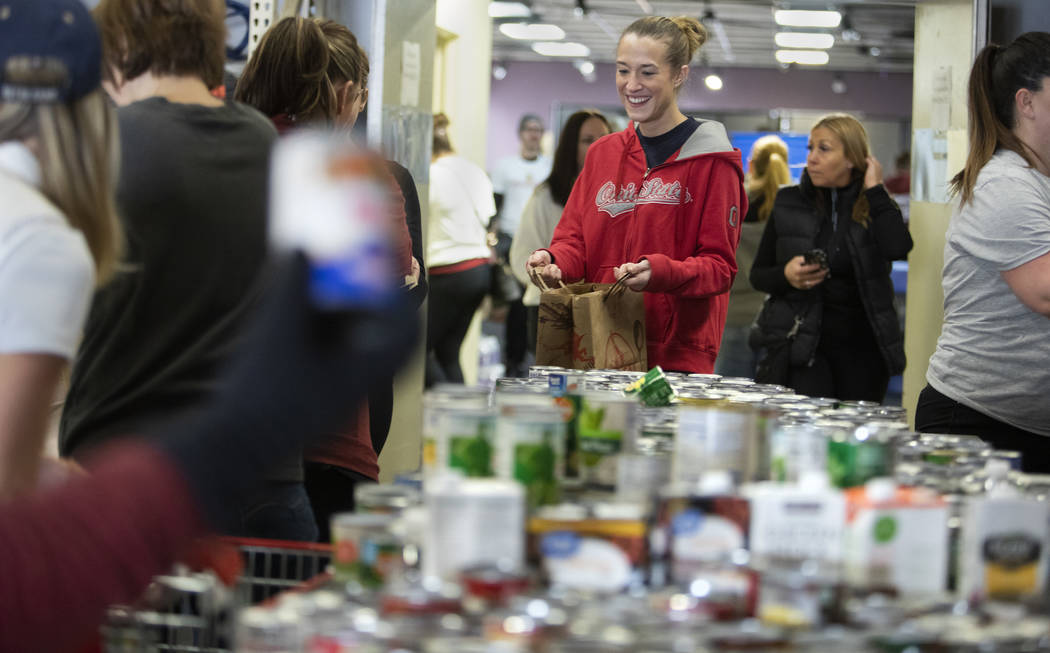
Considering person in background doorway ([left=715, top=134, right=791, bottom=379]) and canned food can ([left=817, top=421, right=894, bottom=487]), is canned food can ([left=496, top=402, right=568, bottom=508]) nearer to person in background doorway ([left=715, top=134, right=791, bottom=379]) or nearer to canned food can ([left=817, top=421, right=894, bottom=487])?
canned food can ([left=817, top=421, right=894, bottom=487])

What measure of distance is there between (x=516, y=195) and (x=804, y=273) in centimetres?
531

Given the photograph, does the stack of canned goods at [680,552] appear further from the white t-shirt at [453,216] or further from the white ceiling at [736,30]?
the white ceiling at [736,30]

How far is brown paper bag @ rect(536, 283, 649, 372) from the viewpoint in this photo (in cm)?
326

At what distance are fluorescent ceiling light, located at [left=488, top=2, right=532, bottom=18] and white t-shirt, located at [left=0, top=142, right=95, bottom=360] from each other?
41.3ft

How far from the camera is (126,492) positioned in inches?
43.8

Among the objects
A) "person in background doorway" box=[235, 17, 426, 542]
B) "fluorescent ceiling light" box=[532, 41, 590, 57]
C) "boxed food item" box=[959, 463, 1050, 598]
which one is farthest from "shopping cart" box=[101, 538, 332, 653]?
"fluorescent ceiling light" box=[532, 41, 590, 57]

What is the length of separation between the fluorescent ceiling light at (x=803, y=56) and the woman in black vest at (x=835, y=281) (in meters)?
12.7

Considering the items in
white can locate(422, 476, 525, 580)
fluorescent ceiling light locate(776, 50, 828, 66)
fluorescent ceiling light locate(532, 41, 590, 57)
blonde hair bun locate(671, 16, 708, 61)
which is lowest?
white can locate(422, 476, 525, 580)

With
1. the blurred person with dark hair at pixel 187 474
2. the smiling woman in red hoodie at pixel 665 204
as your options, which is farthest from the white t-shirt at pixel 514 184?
the blurred person with dark hair at pixel 187 474

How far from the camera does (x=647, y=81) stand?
3.57 metres

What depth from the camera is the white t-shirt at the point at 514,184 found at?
9953 millimetres

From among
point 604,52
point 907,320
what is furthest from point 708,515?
point 604,52

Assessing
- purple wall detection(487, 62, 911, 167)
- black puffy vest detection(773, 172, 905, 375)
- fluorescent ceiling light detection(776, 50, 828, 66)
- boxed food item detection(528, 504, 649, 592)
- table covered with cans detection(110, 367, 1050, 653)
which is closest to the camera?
table covered with cans detection(110, 367, 1050, 653)

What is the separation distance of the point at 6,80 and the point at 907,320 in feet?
17.9
